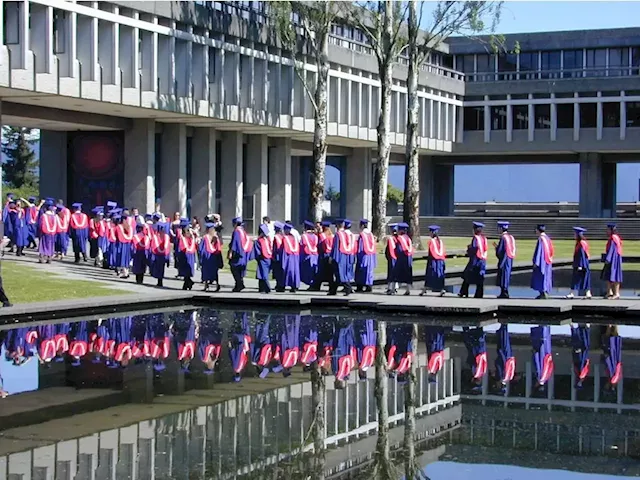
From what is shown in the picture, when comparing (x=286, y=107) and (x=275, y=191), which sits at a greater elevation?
(x=286, y=107)

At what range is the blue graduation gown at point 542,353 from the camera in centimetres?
1427

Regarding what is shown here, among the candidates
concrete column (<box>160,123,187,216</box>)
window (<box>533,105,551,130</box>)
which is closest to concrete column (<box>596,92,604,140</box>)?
window (<box>533,105,551,130</box>)

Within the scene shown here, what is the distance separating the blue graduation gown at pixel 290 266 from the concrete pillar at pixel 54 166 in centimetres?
2126

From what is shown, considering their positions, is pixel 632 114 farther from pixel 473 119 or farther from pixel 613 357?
pixel 613 357

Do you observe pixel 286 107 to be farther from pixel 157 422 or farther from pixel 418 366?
pixel 157 422

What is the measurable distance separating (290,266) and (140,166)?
733 inches

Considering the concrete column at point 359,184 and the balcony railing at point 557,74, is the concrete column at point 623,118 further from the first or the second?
the concrete column at point 359,184

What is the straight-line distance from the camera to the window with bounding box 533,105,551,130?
231 ft

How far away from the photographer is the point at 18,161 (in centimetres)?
7131

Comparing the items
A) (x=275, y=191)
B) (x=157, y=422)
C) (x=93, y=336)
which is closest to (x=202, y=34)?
(x=275, y=191)

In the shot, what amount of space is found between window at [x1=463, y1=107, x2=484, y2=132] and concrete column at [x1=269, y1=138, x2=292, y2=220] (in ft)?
68.5

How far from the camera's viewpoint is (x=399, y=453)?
9.76 metres

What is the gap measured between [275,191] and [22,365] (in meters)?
38.9

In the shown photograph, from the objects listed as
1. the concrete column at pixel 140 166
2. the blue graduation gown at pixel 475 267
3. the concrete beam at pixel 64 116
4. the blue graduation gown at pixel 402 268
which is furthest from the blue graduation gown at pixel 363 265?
the concrete column at pixel 140 166
